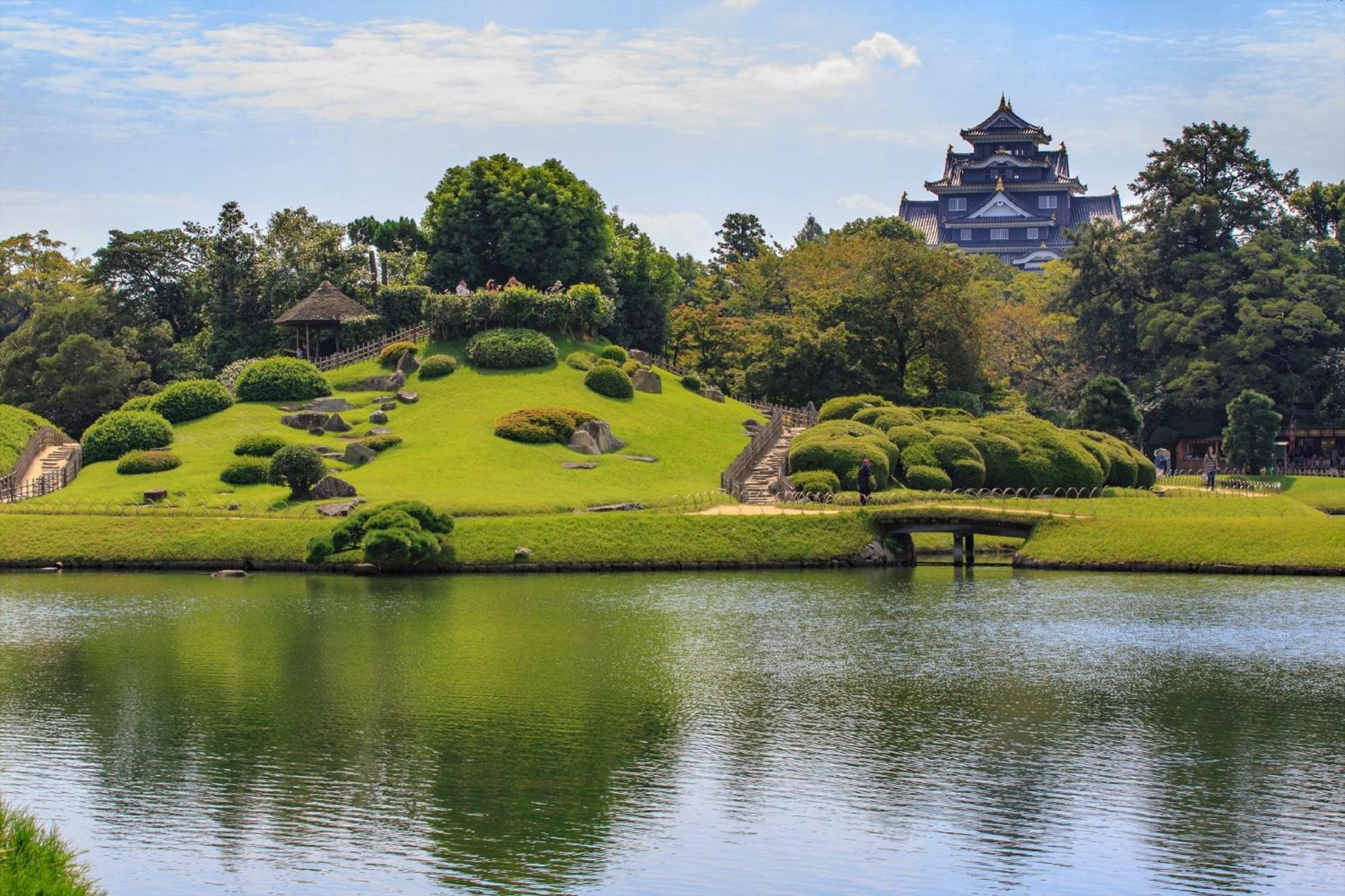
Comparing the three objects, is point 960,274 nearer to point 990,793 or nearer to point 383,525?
point 383,525

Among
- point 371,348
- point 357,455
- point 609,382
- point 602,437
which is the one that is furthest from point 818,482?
point 371,348

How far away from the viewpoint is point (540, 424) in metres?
67.0

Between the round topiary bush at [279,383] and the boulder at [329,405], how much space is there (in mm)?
998

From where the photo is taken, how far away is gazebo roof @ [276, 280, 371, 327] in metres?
80.8

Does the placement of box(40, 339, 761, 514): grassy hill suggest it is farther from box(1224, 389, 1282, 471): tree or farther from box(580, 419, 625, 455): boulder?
box(1224, 389, 1282, 471): tree

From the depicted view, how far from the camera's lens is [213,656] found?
3306cm

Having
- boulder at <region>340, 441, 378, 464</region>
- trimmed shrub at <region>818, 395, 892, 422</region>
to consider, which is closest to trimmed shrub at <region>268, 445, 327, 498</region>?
boulder at <region>340, 441, 378, 464</region>

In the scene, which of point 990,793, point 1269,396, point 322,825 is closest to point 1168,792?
point 990,793

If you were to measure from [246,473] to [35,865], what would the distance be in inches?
1756

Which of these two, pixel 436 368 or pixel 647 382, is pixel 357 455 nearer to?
pixel 436 368

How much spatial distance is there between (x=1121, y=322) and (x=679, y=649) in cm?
6497

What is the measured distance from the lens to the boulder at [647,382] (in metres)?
78.6

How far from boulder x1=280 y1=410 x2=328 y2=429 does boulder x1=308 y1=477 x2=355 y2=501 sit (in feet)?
35.9

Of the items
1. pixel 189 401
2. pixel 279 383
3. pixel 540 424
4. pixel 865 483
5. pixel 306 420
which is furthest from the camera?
pixel 279 383
